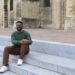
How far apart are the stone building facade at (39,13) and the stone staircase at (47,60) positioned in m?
5.84

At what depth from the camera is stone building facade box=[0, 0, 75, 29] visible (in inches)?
561

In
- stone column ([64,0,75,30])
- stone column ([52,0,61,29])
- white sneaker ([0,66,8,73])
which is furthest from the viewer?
stone column ([52,0,61,29])

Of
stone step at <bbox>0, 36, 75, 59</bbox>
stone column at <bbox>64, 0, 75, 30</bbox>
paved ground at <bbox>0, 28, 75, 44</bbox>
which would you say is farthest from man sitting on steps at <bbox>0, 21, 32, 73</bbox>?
stone column at <bbox>64, 0, 75, 30</bbox>

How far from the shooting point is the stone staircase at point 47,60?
6.92 meters

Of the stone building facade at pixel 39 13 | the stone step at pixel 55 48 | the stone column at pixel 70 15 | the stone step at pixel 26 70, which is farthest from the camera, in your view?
the stone building facade at pixel 39 13

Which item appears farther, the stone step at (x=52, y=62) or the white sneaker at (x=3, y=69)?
the white sneaker at (x=3, y=69)

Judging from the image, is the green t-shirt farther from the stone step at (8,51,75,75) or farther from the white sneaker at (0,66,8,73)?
the white sneaker at (0,66,8,73)

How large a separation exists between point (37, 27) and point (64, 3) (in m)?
2.28

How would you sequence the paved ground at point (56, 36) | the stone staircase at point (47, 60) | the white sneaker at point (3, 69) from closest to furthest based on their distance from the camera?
the stone staircase at point (47, 60)
the white sneaker at point (3, 69)
the paved ground at point (56, 36)

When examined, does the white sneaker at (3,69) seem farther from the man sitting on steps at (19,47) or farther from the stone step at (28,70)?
the stone step at (28,70)

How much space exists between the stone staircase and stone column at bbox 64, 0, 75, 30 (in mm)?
5515

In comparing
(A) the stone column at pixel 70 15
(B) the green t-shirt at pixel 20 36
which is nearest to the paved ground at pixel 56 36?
(A) the stone column at pixel 70 15

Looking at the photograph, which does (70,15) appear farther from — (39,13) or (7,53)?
(7,53)

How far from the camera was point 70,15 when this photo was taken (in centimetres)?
1414
